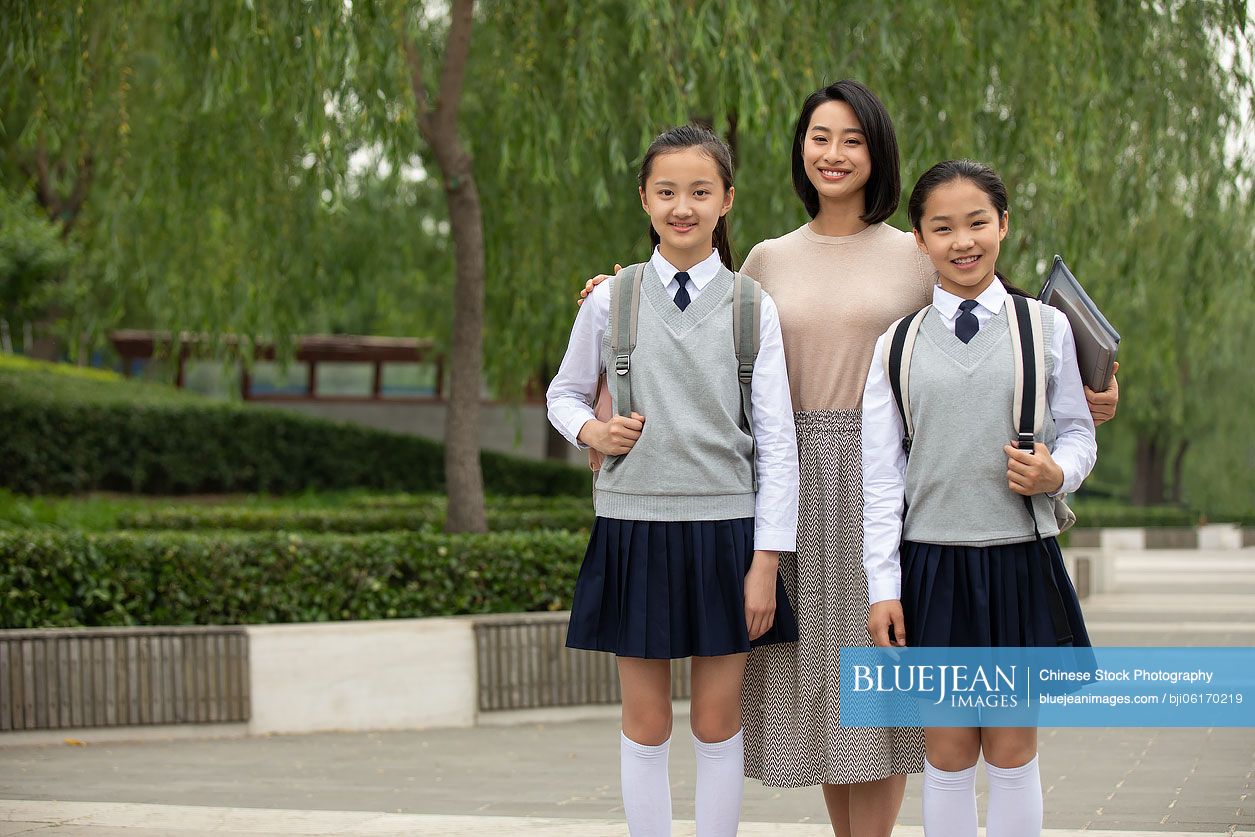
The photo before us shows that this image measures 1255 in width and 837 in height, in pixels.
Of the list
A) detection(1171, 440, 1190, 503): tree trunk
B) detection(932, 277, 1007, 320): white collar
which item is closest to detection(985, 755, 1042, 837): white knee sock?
detection(932, 277, 1007, 320): white collar

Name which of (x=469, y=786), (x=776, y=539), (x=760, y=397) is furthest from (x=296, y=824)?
(x=760, y=397)

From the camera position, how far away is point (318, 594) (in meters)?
6.80

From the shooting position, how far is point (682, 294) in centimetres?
324

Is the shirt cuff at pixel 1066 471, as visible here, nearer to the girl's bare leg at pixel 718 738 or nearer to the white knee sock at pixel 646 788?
the girl's bare leg at pixel 718 738

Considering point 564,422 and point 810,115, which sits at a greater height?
point 810,115

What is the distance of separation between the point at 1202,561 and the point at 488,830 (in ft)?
64.2

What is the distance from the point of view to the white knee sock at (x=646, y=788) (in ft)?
10.5

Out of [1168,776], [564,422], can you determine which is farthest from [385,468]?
[564,422]

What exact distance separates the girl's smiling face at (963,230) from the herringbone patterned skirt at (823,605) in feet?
1.43

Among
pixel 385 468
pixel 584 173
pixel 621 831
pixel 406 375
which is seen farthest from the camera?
pixel 406 375

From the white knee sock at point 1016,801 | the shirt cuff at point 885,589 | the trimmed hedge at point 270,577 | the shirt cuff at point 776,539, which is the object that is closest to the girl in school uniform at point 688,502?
the shirt cuff at point 776,539

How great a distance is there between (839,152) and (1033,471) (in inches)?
35.3

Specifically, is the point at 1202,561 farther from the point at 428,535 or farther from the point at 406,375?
the point at 428,535

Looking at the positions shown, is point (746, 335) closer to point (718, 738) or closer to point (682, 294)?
point (682, 294)
